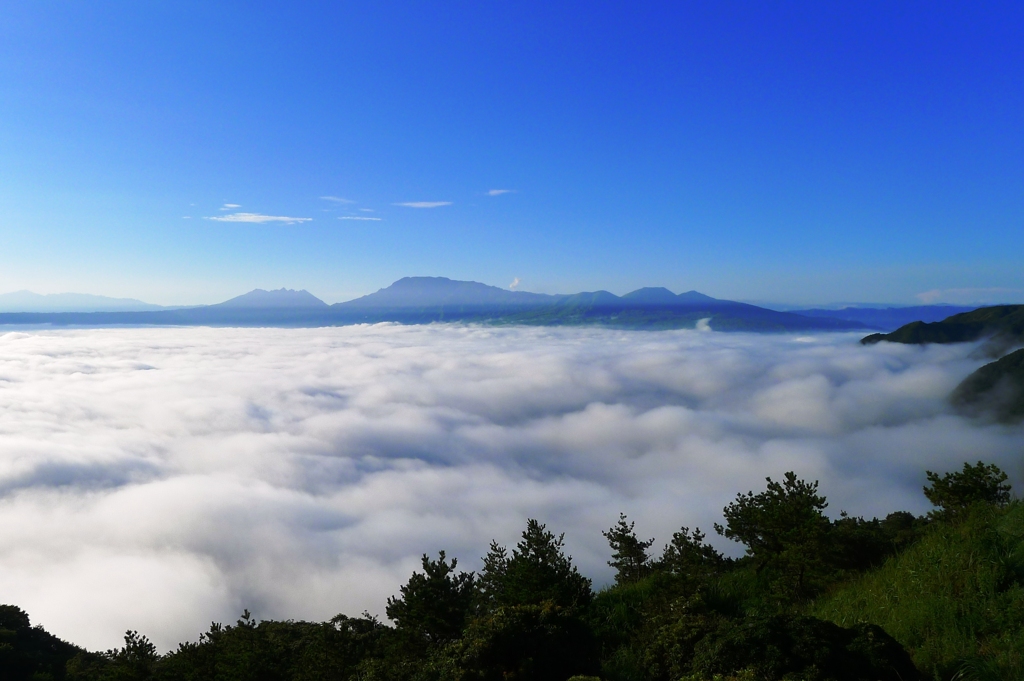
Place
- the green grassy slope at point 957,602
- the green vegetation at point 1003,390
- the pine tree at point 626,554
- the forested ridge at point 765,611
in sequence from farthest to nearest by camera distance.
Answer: the green vegetation at point 1003,390 → the pine tree at point 626,554 → the green grassy slope at point 957,602 → the forested ridge at point 765,611

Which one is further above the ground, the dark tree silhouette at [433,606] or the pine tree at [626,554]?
the dark tree silhouette at [433,606]

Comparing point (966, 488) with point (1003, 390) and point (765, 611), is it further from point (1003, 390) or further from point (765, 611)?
point (1003, 390)

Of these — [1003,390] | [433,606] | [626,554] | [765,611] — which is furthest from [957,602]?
[1003,390]

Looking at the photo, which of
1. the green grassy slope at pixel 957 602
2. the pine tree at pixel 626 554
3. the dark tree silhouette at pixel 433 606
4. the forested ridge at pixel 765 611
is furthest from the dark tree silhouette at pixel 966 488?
the pine tree at pixel 626 554

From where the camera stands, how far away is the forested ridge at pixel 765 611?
5.95 m

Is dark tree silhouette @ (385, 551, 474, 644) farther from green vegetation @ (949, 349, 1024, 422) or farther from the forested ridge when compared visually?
green vegetation @ (949, 349, 1024, 422)

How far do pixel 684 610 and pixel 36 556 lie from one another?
200796 millimetres

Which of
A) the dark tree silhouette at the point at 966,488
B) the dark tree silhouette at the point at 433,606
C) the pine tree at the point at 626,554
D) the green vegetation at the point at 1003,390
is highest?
the dark tree silhouette at the point at 966,488

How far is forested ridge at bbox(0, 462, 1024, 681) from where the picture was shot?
234 inches

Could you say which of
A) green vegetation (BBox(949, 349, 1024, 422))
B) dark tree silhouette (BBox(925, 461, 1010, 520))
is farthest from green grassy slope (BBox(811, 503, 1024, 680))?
green vegetation (BBox(949, 349, 1024, 422))

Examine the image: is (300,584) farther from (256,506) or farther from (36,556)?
(36,556)

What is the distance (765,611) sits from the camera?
7.86 metres

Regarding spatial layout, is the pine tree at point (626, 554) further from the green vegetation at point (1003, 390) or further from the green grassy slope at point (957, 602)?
the green vegetation at point (1003, 390)

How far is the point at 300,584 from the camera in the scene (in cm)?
13288
